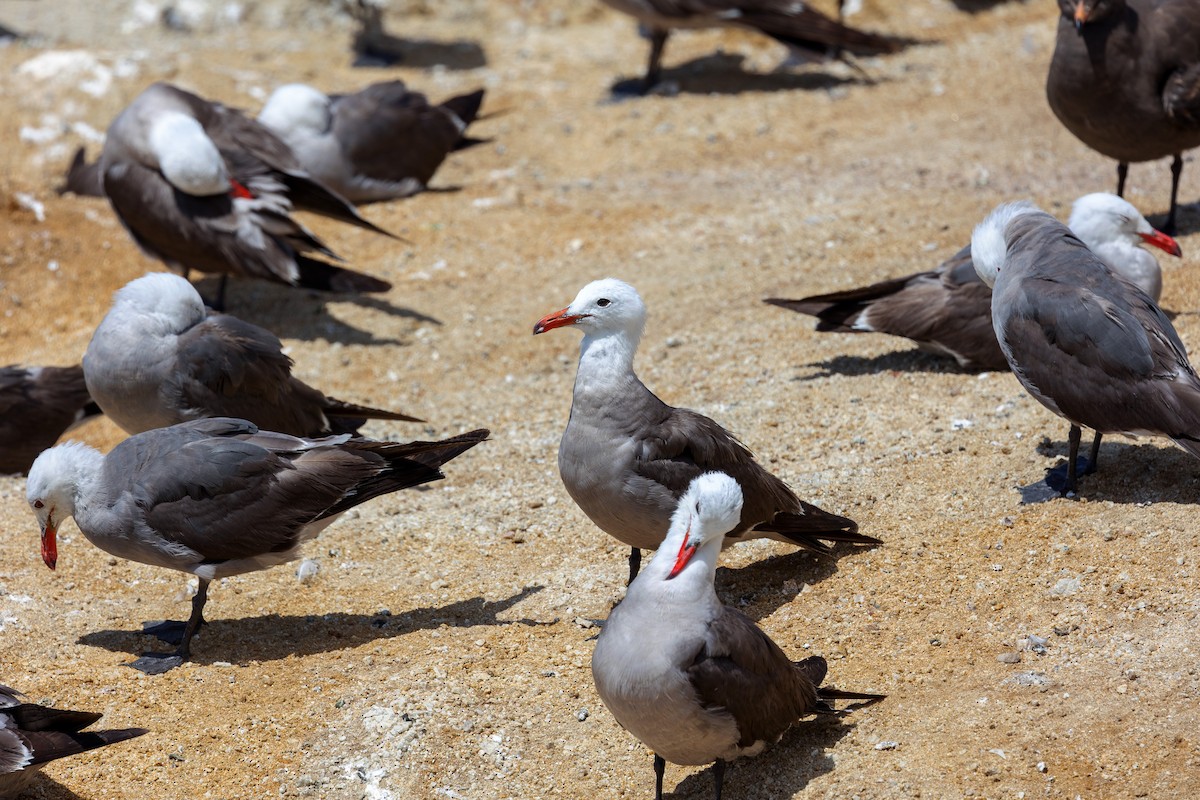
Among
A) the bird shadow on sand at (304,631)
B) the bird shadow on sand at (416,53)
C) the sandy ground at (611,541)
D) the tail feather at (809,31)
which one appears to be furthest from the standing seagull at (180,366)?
the bird shadow on sand at (416,53)

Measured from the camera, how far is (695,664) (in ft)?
14.6

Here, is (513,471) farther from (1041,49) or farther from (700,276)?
(1041,49)

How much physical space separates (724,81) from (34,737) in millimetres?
10451

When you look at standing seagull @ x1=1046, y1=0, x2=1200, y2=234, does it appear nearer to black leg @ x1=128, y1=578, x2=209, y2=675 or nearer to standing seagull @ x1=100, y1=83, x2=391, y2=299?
standing seagull @ x1=100, y1=83, x2=391, y2=299

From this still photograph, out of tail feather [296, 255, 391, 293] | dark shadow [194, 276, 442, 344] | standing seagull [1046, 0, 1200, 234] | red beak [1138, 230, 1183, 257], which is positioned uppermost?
standing seagull [1046, 0, 1200, 234]

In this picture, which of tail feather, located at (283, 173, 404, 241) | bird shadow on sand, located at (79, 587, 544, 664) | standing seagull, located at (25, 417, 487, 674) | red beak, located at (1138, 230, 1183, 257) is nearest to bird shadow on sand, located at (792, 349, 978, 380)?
red beak, located at (1138, 230, 1183, 257)

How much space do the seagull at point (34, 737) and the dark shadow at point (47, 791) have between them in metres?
0.10

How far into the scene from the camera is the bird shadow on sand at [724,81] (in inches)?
520

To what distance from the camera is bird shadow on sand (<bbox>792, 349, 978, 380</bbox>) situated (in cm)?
795

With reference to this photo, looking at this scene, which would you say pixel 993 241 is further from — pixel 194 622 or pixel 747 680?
pixel 194 622

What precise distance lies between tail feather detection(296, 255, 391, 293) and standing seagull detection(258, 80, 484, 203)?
219cm

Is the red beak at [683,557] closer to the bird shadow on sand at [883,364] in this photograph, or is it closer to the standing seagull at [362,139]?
the bird shadow on sand at [883,364]

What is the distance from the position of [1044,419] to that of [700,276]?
126 inches

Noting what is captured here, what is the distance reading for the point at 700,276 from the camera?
9.63 m
